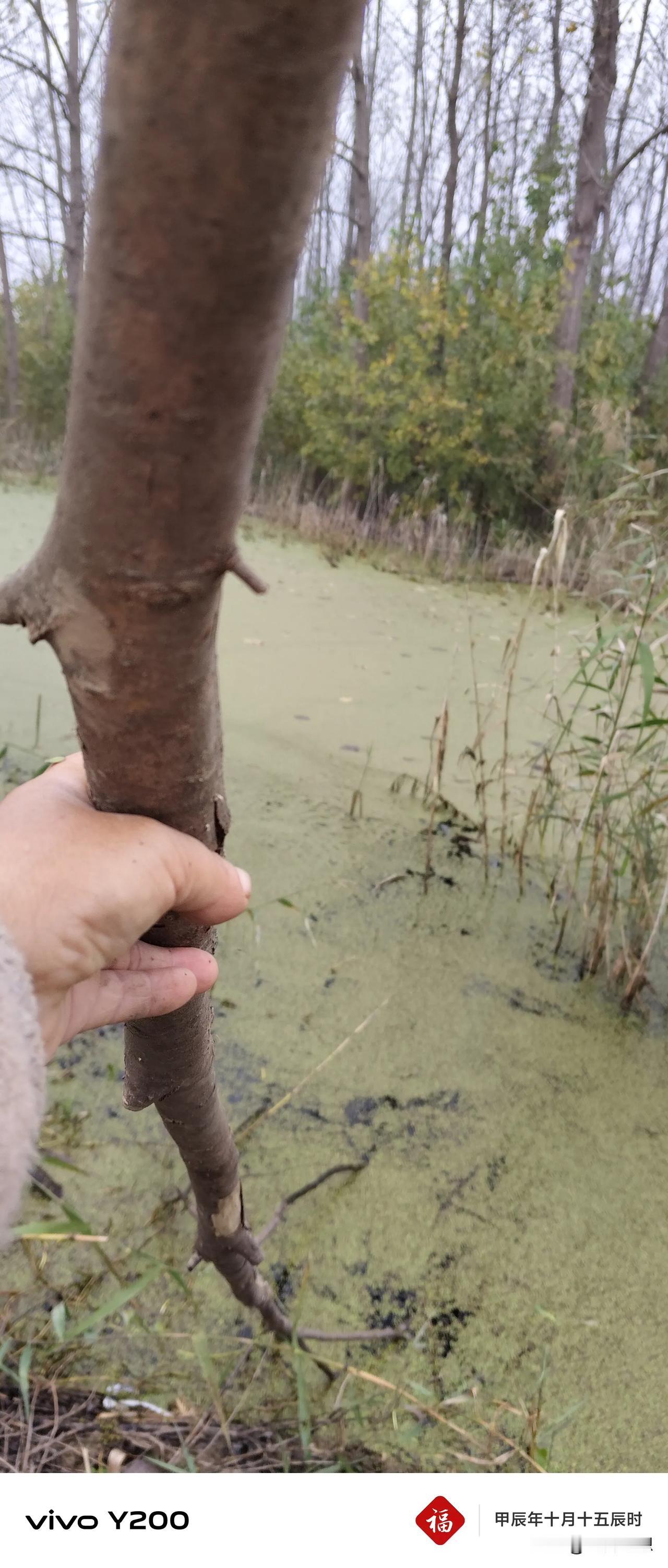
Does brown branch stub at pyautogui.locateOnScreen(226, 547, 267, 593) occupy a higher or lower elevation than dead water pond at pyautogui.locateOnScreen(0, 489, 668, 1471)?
higher

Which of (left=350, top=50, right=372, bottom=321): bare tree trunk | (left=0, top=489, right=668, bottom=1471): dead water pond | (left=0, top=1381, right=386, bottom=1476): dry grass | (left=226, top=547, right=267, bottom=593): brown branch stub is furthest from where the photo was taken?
(left=350, top=50, right=372, bottom=321): bare tree trunk

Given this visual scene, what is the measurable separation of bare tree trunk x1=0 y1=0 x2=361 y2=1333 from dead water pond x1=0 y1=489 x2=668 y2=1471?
47 centimetres

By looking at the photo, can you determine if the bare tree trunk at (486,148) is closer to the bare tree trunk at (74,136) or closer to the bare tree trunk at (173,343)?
the bare tree trunk at (74,136)

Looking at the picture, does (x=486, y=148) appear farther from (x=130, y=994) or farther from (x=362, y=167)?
(x=130, y=994)

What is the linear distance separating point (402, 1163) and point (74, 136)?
794 centimetres

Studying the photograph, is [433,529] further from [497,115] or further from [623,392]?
[497,115]

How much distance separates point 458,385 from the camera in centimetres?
568

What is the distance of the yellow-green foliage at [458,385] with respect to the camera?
216 inches

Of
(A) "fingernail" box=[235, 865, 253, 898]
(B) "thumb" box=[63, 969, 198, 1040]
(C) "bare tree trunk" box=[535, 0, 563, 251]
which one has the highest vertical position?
(C) "bare tree trunk" box=[535, 0, 563, 251]

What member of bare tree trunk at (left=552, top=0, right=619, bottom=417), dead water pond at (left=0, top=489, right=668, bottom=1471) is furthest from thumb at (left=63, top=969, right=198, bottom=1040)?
bare tree trunk at (left=552, top=0, right=619, bottom=417)

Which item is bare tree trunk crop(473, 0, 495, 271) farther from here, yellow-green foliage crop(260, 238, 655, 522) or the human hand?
the human hand

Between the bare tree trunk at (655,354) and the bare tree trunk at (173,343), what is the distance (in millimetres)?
7119

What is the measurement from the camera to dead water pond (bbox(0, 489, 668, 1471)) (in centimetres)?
88

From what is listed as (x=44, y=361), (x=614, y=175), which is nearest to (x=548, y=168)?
(x=614, y=175)
